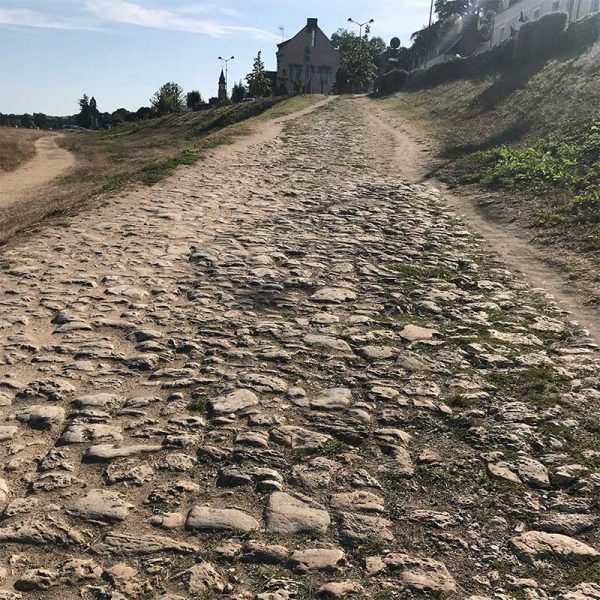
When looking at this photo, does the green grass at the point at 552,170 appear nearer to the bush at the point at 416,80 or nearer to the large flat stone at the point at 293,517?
the large flat stone at the point at 293,517

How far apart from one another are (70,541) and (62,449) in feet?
3.26

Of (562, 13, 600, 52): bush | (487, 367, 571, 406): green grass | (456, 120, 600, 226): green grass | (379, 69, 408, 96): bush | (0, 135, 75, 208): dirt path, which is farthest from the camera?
(379, 69, 408, 96): bush

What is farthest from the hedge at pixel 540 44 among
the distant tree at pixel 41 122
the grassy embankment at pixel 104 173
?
the distant tree at pixel 41 122

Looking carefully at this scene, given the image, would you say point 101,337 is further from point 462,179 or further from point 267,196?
point 462,179

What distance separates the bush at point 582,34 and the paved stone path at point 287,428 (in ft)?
86.0

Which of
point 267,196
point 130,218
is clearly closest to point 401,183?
point 267,196

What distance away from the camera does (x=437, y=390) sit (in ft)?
17.1

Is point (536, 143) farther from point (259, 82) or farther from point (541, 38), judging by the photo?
point (259, 82)

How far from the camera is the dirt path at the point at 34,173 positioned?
2450cm

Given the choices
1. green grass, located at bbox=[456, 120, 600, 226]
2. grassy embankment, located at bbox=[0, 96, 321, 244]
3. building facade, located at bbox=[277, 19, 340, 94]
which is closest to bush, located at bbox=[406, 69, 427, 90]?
grassy embankment, located at bbox=[0, 96, 321, 244]

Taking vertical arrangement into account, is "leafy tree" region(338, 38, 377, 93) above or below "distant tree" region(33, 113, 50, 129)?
above

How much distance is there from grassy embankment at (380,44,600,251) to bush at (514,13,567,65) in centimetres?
194

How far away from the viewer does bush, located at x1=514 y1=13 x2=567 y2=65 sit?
3166 centimetres

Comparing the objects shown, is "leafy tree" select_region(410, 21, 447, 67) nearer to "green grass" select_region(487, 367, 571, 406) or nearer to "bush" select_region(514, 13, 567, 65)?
"bush" select_region(514, 13, 567, 65)
